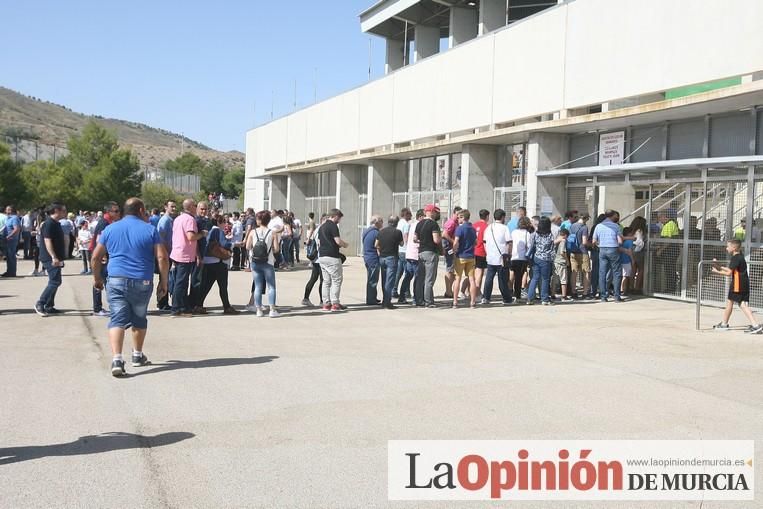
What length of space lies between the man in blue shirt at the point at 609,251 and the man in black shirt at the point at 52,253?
10.4 m

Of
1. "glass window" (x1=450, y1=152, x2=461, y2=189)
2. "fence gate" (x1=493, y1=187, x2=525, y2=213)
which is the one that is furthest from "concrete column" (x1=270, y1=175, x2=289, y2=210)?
"fence gate" (x1=493, y1=187, x2=525, y2=213)

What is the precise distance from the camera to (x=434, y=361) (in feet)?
29.1

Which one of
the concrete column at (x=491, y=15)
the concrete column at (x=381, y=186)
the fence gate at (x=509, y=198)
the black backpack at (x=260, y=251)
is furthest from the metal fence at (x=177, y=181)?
the black backpack at (x=260, y=251)

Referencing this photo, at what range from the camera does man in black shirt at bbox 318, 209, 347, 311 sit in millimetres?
13102

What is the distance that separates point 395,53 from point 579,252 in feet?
65.7

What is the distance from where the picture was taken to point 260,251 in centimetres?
1250

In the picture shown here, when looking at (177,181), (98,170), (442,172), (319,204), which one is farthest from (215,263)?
(177,181)

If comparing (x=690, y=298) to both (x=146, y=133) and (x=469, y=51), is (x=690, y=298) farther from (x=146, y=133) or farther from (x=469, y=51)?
(x=146, y=133)

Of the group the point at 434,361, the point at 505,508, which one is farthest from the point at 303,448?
the point at 434,361

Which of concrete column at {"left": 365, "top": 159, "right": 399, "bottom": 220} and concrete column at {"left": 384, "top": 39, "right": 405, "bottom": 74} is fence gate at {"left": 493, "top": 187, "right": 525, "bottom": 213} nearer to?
concrete column at {"left": 365, "top": 159, "right": 399, "bottom": 220}

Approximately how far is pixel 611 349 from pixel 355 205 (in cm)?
2274

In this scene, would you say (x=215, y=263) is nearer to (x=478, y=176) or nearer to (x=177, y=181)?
(x=478, y=176)

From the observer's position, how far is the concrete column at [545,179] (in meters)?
18.6

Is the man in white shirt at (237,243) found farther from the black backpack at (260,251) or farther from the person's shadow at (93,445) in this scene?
the person's shadow at (93,445)
